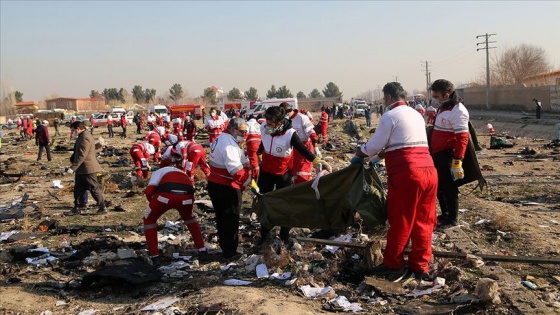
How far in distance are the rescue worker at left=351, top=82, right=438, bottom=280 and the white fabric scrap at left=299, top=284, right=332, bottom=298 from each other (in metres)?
0.63

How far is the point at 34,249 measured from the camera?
22.5ft

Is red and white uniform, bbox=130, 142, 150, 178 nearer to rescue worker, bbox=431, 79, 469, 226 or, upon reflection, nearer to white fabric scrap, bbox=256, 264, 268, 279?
white fabric scrap, bbox=256, 264, 268, 279

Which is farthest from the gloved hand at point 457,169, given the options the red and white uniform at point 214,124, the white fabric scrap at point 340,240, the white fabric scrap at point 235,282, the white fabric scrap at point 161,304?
the red and white uniform at point 214,124

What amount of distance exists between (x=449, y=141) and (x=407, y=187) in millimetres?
2226

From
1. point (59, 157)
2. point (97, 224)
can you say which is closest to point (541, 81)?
point (59, 157)

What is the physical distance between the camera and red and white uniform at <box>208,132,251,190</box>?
5.75 m

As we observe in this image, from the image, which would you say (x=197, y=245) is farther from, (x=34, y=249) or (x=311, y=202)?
(x=34, y=249)

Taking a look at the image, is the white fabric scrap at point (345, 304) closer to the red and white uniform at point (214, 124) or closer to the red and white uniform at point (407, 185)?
the red and white uniform at point (407, 185)

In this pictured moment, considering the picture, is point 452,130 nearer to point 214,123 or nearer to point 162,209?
point 162,209

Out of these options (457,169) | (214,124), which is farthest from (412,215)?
(214,124)

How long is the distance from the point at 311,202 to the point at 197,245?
5.57ft

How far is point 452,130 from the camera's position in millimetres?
6348

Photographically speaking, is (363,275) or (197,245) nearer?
(363,275)

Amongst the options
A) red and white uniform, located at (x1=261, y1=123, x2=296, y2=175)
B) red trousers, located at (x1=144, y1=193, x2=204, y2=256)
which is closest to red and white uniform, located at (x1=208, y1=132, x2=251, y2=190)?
red trousers, located at (x1=144, y1=193, x2=204, y2=256)
